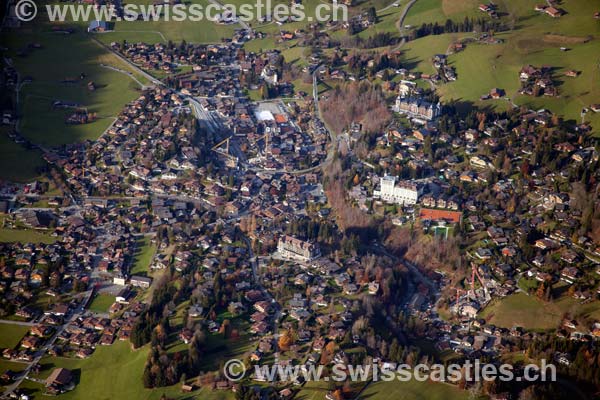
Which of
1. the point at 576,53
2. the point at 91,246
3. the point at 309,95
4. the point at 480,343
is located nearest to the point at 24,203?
the point at 91,246

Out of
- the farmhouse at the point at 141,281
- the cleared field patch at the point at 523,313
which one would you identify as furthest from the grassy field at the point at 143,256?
the cleared field patch at the point at 523,313

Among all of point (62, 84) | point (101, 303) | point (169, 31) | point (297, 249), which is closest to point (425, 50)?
point (169, 31)

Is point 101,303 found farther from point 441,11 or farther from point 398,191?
point 441,11

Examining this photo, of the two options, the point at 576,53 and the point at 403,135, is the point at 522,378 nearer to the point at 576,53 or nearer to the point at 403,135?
the point at 403,135

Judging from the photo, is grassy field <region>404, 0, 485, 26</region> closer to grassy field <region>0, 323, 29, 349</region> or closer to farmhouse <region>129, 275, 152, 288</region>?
farmhouse <region>129, 275, 152, 288</region>
